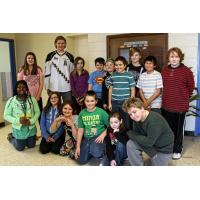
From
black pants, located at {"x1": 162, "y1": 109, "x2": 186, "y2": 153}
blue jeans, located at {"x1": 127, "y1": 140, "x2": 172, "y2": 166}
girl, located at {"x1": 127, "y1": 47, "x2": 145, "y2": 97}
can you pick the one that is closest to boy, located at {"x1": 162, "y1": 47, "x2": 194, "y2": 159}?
black pants, located at {"x1": 162, "y1": 109, "x2": 186, "y2": 153}

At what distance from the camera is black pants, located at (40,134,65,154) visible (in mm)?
2367

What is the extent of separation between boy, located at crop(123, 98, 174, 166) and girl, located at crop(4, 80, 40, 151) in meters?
1.09

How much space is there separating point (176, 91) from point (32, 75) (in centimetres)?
147

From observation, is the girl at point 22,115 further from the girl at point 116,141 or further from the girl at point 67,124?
the girl at point 116,141

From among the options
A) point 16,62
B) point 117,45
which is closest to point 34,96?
point 16,62

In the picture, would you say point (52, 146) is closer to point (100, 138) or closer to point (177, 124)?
point (100, 138)

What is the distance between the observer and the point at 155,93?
2217mm

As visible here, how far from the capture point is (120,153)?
2.00m

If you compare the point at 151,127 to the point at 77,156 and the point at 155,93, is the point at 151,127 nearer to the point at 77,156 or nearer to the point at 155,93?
the point at 155,93

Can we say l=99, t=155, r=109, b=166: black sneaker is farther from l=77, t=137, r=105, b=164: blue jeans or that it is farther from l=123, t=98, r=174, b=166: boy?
l=123, t=98, r=174, b=166: boy

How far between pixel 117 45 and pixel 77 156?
4.88 ft

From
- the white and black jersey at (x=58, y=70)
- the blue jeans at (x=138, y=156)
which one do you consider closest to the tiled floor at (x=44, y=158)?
the blue jeans at (x=138, y=156)

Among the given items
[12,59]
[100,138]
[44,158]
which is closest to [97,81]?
[100,138]

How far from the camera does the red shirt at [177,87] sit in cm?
210
